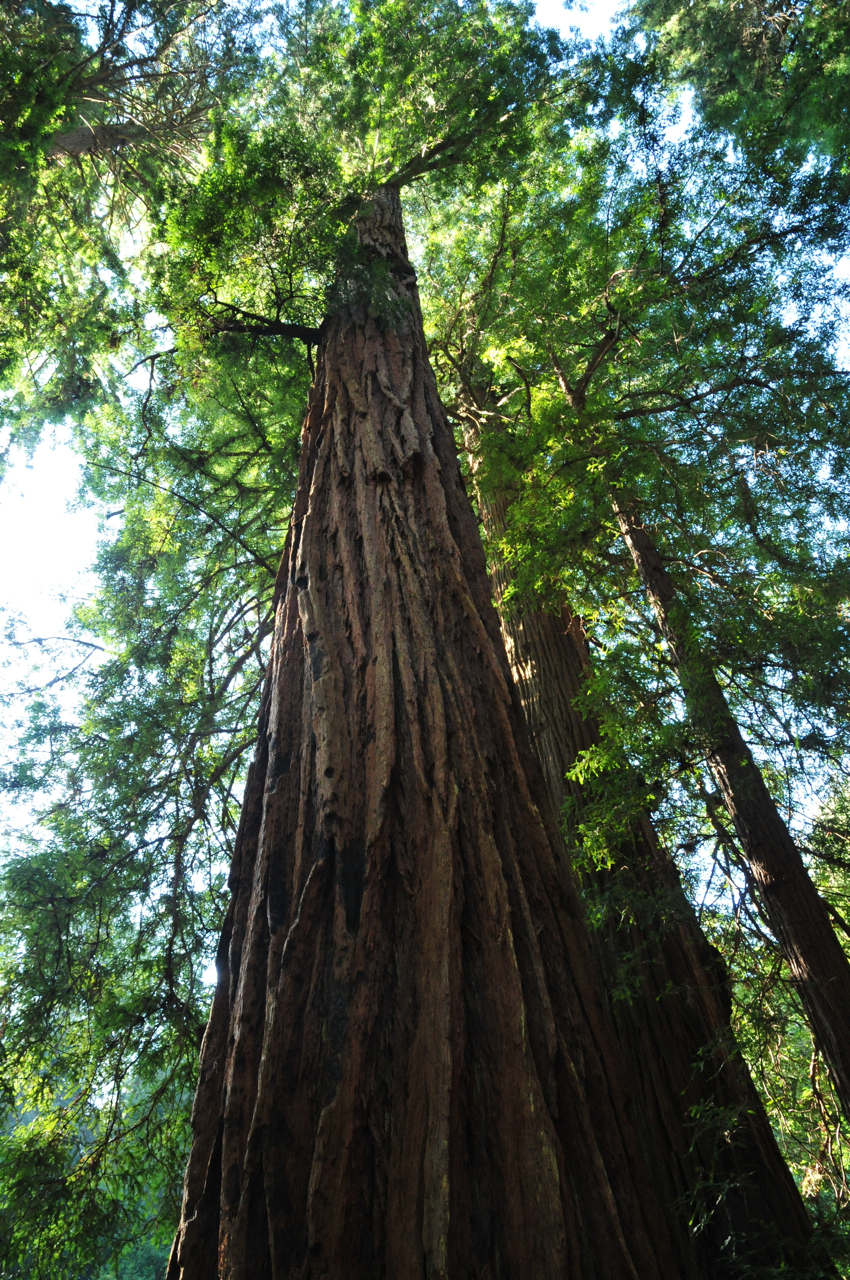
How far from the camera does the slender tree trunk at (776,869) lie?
2.62 meters

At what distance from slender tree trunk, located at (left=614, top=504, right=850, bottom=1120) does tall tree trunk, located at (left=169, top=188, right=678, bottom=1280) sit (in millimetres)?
1278

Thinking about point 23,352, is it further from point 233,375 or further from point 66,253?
point 233,375

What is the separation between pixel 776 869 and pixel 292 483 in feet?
13.6

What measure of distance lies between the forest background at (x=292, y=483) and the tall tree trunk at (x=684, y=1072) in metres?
0.13

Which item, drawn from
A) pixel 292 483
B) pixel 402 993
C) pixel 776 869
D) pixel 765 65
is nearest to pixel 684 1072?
pixel 776 869

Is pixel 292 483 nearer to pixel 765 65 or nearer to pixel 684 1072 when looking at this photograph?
pixel 684 1072

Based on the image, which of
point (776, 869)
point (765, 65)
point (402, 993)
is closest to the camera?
point (402, 993)

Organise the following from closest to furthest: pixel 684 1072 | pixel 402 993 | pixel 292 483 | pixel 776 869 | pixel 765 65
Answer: pixel 402 993 → pixel 684 1072 → pixel 776 869 → pixel 292 483 → pixel 765 65

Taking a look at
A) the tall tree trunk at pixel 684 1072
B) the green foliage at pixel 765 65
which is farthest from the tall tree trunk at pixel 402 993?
the green foliage at pixel 765 65

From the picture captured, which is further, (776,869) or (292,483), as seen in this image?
(292,483)

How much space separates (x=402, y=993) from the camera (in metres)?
1.49

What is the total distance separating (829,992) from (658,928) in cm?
71

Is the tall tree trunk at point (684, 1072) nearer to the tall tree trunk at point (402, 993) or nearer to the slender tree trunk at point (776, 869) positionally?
the slender tree trunk at point (776, 869)

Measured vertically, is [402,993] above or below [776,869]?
below
